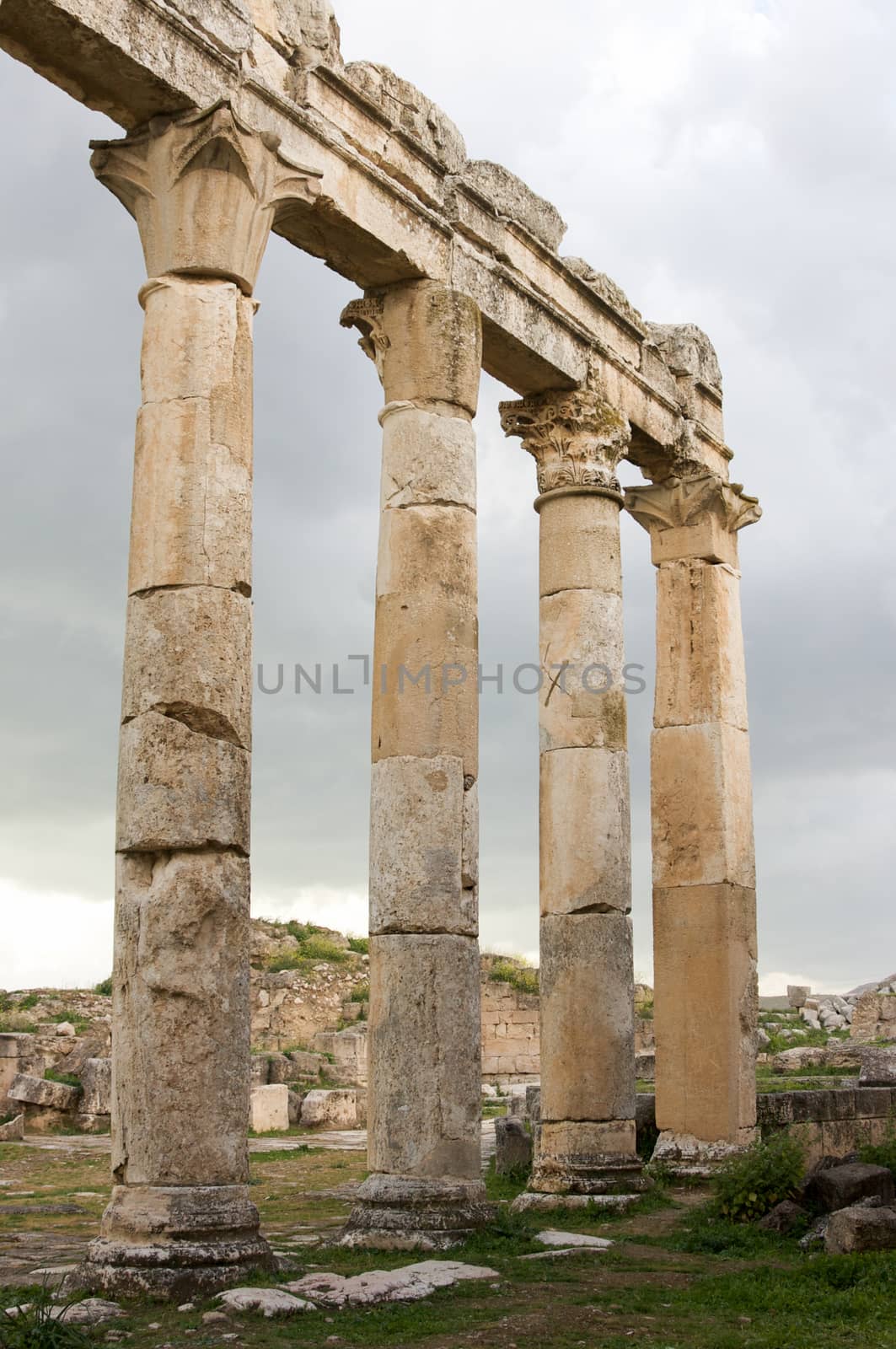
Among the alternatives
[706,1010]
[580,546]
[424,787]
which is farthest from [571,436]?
[706,1010]

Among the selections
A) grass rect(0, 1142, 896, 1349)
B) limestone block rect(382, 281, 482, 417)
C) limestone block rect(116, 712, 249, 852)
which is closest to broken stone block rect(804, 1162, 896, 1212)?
grass rect(0, 1142, 896, 1349)

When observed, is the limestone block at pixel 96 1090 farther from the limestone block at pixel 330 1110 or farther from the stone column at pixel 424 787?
the stone column at pixel 424 787

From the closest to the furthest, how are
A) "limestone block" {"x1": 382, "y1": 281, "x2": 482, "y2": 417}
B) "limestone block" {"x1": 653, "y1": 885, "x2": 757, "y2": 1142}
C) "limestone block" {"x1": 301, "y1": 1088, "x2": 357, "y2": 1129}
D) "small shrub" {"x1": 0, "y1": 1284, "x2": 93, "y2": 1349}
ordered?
1. "small shrub" {"x1": 0, "y1": 1284, "x2": 93, "y2": 1349}
2. "limestone block" {"x1": 382, "y1": 281, "x2": 482, "y2": 417}
3. "limestone block" {"x1": 653, "y1": 885, "x2": 757, "y2": 1142}
4. "limestone block" {"x1": 301, "y1": 1088, "x2": 357, "y2": 1129}

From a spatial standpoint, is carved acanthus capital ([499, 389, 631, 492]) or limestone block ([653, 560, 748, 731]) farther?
limestone block ([653, 560, 748, 731])

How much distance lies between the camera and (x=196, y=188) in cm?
998

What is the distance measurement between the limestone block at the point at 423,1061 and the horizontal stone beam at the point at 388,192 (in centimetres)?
578

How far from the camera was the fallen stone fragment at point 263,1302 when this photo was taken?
26.0 ft

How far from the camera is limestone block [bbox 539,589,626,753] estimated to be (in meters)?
14.2

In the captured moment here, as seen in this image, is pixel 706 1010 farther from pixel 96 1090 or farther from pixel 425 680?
pixel 96 1090

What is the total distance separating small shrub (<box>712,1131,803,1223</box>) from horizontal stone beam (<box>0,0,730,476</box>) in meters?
7.65

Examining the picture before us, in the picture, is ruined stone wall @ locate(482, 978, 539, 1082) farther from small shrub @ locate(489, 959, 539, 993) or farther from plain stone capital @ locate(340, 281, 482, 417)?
plain stone capital @ locate(340, 281, 482, 417)

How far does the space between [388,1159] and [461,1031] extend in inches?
42.1

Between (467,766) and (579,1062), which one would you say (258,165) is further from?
(579,1062)

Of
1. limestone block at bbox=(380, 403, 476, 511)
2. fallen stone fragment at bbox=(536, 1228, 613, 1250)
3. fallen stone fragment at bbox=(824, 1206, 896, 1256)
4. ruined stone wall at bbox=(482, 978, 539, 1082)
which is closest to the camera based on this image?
fallen stone fragment at bbox=(824, 1206, 896, 1256)
